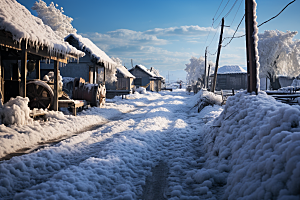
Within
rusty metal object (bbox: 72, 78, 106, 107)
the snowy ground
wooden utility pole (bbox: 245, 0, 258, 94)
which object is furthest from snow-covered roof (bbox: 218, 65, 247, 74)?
the snowy ground

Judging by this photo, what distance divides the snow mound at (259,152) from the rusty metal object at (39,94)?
26.3 feet

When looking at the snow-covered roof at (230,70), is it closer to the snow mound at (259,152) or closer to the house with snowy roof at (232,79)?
the house with snowy roof at (232,79)

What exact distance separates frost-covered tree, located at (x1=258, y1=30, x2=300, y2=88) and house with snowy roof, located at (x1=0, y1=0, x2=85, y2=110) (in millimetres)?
28955

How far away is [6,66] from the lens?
11.8m

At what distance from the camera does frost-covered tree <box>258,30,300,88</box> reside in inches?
1150

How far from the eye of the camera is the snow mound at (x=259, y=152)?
85.8 inches

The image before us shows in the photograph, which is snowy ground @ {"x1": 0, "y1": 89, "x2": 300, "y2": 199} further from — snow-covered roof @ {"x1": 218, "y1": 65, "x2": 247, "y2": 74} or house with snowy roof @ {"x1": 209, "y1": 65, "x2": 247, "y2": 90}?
snow-covered roof @ {"x1": 218, "y1": 65, "x2": 247, "y2": 74}

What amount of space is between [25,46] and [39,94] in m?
2.45

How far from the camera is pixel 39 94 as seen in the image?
369 inches

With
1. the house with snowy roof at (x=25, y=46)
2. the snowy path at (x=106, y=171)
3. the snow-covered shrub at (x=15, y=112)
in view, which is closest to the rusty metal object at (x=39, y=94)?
the house with snowy roof at (x=25, y=46)

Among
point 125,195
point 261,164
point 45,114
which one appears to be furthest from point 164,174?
point 45,114

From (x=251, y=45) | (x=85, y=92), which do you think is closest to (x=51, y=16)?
(x=85, y=92)

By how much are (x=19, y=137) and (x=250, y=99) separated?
6217 mm

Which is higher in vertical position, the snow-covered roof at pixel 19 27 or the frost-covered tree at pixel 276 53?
the frost-covered tree at pixel 276 53
